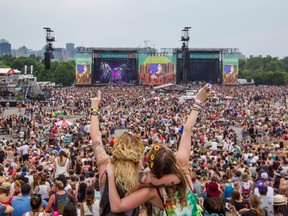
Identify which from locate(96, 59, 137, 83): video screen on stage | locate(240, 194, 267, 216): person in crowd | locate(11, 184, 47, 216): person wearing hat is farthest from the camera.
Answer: locate(96, 59, 137, 83): video screen on stage

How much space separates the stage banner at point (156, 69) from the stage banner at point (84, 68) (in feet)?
25.3

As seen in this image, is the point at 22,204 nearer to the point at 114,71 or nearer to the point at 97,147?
the point at 97,147

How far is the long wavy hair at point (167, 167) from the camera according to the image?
2.39 meters

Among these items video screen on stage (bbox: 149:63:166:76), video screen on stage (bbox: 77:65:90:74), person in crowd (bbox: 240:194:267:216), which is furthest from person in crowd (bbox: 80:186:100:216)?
video screen on stage (bbox: 149:63:166:76)

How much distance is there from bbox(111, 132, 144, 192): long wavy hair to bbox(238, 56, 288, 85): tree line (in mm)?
83917

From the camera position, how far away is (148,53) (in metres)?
62.6

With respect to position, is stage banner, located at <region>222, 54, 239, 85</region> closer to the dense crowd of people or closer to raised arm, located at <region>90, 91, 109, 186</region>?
the dense crowd of people

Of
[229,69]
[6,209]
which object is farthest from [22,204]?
[229,69]

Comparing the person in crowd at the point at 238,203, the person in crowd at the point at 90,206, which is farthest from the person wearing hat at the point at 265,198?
the person in crowd at the point at 90,206

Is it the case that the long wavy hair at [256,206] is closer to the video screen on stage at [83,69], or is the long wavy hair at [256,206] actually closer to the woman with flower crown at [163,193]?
the woman with flower crown at [163,193]

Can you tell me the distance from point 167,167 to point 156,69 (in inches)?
2376

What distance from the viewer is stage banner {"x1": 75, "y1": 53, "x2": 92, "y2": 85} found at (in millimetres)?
60531

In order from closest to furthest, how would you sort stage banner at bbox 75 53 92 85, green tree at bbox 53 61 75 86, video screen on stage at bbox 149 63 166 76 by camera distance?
stage banner at bbox 75 53 92 85 → video screen on stage at bbox 149 63 166 76 → green tree at bbox 53 61 75 86

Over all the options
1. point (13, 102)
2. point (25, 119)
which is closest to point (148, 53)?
point (13, 102)
